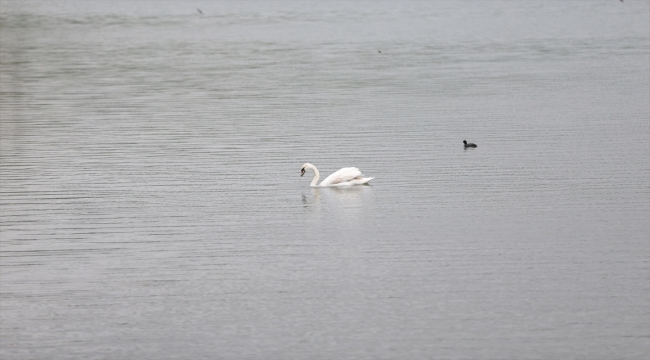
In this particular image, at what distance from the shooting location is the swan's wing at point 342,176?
974 inches

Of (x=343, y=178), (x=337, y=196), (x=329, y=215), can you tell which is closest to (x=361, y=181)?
(x=343, y=178)

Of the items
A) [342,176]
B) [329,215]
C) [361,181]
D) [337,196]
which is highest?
[342,176]

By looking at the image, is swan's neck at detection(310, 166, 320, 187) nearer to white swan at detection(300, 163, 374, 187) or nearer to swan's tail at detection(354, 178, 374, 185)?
white swan at detection(300, 163, 374, 187)

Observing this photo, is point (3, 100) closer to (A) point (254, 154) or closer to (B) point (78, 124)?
(B) point (78, 124)

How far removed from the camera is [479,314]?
52.2ft

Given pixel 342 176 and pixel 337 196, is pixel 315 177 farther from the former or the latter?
pixel 337 196

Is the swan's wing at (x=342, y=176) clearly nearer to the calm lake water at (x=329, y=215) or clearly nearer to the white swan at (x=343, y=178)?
the white swan at (x=343, y=178)

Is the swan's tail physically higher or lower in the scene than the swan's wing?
lower

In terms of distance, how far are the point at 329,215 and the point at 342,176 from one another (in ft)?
8.40

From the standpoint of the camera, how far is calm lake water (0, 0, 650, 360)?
15.4 meters

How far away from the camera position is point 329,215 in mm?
22359

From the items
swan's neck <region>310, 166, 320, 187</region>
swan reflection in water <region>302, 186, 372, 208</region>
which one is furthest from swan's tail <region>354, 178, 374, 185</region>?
swan's neck <region>310, 166, 320, 187</region>

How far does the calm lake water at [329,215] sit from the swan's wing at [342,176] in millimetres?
181

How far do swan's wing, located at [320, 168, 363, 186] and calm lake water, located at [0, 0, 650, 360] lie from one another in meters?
0.18
